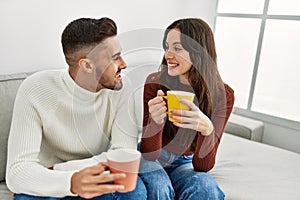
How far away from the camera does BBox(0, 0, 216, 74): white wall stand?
147 centimetres

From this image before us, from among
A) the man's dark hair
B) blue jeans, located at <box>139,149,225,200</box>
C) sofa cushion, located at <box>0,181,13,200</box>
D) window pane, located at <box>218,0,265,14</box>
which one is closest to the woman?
blue jeans, located at <box>139,149,225,200</box>

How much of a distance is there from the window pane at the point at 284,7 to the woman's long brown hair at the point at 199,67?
120 cm

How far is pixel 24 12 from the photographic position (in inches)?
58.8

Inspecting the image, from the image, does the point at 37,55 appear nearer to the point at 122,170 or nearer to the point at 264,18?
the point at 122,170

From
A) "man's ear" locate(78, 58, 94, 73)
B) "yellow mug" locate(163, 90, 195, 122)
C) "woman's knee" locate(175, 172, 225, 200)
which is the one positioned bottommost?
"woman's knee" locate(175, 172, 225, 200)

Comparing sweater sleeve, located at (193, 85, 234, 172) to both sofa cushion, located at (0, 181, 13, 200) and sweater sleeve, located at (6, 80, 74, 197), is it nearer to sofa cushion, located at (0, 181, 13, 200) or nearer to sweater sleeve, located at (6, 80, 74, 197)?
sweater sleeve, located at (6, 80, 74, 197)

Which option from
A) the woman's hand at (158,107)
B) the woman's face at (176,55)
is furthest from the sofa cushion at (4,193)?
the woman's face at (176,55)

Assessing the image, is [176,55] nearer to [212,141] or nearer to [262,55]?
[212,141]

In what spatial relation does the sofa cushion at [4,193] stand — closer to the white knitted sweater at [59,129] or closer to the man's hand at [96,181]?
the white knitted sweater at [59,129]

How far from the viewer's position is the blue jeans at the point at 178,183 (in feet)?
3.66

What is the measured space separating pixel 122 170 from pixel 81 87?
0.50 m

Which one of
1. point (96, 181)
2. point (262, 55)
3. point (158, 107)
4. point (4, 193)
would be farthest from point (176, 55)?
point (262, 55)

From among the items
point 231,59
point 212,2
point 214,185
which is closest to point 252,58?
point 231,59

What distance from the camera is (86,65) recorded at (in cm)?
113
